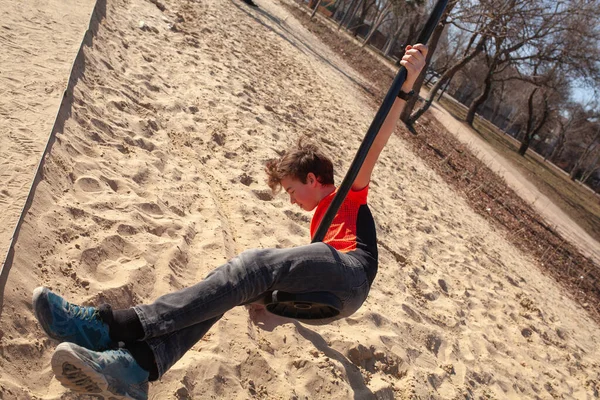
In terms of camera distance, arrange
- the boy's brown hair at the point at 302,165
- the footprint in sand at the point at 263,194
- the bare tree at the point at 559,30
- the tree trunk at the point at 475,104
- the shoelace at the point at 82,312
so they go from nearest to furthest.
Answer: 1. the shoelace at the point at 82,312
2. the boy's brown hair at the point at 302,165
3. the footprint in sand at the point at 263,194
4. the bare tree at the point at 559,30
5. the tree trunk at the point at 475,104

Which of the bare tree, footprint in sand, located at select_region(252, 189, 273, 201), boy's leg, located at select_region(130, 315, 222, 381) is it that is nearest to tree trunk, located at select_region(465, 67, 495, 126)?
the bare tree

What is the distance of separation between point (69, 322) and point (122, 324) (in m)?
0.20

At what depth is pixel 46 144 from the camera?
3279 millimetres

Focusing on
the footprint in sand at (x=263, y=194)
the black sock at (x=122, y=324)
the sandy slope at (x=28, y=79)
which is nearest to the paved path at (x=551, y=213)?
the footprint in sand at (x=263, y=194)

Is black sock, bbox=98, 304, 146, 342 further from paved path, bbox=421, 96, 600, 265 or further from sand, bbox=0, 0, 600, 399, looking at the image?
paved path, bbox=421, 96, 600, 265

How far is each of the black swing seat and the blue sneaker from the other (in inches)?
25.1

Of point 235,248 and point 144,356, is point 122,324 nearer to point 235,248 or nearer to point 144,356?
point 144,356

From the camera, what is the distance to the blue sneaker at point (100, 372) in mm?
1844

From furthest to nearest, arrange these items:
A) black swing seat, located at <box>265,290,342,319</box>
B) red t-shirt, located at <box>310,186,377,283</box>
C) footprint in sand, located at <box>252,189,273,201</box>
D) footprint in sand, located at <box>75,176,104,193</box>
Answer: footprint in sand, located at <box>252,189,273,201</box>, footprint in sand, located at <box>75,176,104,193</box>, red t-shirt, located at <box>310,186,377,283</box>, black swing seat, located at <box>265,290,342,319</box>

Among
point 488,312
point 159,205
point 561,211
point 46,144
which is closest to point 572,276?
point 488,312

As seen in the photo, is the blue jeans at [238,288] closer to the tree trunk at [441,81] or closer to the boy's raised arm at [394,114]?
the boy's raised arm at [394,114]

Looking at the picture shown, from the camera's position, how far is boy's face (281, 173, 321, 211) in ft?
9.28

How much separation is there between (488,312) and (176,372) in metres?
3.83

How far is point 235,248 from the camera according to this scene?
3.78 meters
